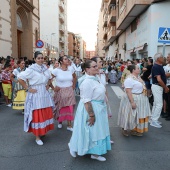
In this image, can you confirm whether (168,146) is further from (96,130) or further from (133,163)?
(96,130)

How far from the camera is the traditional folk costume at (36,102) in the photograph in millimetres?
4861

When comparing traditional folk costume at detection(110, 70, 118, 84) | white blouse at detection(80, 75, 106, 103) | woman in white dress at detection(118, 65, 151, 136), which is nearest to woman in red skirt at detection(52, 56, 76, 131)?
woman in white dress at detection(118, 65, 151, 136)

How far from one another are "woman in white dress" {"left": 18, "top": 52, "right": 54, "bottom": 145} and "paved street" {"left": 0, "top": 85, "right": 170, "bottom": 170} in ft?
1.17

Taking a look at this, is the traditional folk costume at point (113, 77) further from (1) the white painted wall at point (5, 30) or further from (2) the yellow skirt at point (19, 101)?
(2) the yellow skirt at point (19, 101)

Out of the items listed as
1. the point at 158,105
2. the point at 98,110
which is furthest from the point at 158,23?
the point at 98,110

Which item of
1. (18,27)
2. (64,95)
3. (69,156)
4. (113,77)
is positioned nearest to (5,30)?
(18,27)

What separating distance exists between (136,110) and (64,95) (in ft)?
5.59

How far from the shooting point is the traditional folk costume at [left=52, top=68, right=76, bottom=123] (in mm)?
5699

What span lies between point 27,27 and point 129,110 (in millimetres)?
22601

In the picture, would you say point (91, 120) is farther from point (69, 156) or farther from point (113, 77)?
point (113, 77)

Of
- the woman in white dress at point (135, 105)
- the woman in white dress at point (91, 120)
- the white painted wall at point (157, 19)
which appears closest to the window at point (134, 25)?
the white painted wall at point (157, 19)

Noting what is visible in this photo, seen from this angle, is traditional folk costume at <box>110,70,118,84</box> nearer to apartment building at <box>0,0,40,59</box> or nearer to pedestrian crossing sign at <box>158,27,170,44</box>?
apartment building at <box>0,0,40,59</box>

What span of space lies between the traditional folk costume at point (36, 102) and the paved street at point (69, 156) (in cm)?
37

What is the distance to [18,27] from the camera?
24.0 meters
